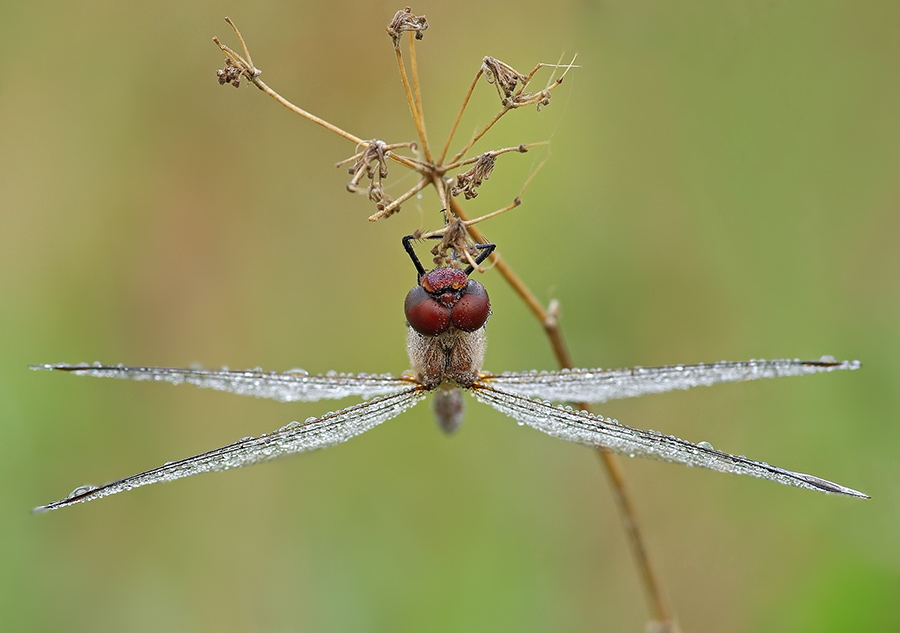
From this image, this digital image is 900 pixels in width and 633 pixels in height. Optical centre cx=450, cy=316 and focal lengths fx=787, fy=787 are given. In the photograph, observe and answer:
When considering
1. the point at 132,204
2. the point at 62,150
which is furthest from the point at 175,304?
the point at 62,150

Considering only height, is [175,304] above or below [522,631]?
above

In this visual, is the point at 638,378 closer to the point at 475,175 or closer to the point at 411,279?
the point at 475,175

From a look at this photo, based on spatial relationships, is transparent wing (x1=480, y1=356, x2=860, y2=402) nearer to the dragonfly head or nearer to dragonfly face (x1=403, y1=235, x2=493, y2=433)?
dragonfly face (x1=403, y1=235, x2=493, y2=433)

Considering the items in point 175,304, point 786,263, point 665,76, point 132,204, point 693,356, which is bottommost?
point 693,356

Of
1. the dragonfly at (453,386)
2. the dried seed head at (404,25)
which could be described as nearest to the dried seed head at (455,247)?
the dragonfly at (453,386)

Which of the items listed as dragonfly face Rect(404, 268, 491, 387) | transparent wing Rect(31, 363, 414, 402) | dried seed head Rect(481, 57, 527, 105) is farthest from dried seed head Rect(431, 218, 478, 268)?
transparent wing Rect(31, 363, 414, 402)

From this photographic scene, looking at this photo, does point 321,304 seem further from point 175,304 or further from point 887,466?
point 887,466

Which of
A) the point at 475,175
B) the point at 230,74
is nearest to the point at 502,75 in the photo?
the point at 475,175
